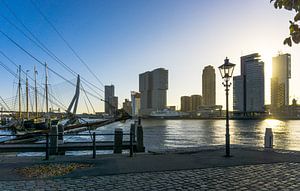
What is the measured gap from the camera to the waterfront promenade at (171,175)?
29.4 ft

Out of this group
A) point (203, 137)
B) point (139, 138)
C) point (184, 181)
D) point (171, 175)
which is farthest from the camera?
point (203, 137)

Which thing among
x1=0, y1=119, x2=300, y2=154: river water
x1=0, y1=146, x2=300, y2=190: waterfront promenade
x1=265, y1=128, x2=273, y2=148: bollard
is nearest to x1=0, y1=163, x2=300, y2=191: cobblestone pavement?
x1=0, y1=146, x2=300, y2=190: waterfront promenade

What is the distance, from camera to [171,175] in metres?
10.5

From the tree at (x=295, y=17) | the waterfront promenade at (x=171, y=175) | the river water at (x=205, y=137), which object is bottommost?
the river water at (x=205, y=137)

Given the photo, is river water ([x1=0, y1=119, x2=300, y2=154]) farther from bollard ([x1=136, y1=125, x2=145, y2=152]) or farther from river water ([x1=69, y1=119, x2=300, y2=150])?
bollard ([x1=136, y1=125, x2=145, y2=152])

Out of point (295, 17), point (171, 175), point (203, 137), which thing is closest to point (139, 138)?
point (171, 175)

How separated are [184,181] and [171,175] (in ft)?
3.21

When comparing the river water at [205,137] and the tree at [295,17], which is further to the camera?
the river water at [205,137]

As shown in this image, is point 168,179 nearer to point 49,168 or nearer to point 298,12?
point 49,168

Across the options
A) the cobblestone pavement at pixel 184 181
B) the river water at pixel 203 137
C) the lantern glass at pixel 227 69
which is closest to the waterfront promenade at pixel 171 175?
the cobblestone pavement at pixel 184 181

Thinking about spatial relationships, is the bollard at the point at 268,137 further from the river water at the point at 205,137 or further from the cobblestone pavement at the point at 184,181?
the river water at the point at 205,137

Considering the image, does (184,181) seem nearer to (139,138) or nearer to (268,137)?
(139,138)

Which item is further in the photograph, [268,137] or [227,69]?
[268,137]

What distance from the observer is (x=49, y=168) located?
38.8 feet
